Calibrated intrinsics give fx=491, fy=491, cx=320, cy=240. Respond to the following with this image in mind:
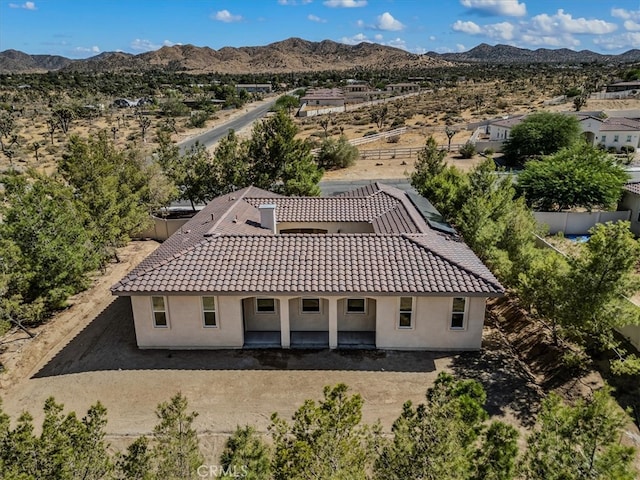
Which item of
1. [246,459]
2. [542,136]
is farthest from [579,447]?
[542,136]

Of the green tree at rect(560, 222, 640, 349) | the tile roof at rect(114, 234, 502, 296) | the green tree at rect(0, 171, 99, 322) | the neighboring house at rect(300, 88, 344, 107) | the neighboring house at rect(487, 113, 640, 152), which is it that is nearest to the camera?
the green tree at rect(560, 222, 640, 349)

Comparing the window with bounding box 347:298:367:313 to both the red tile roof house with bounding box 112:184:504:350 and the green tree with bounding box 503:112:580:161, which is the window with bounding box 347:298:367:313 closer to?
the red tile roof house with bounding box 112:184:504:350

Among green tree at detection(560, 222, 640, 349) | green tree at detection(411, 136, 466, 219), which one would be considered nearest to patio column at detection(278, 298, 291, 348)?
green tree at detection(560, 222, 640, 349)

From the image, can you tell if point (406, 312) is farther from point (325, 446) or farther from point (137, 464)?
point (137, 464)

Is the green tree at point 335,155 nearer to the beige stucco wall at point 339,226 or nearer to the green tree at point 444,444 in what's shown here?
the beige stucco wall at point 339,226

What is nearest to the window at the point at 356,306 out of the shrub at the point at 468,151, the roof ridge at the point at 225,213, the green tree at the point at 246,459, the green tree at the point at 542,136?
the roof ridge at the point at 225,213

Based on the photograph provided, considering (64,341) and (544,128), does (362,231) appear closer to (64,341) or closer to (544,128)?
(64,341)
